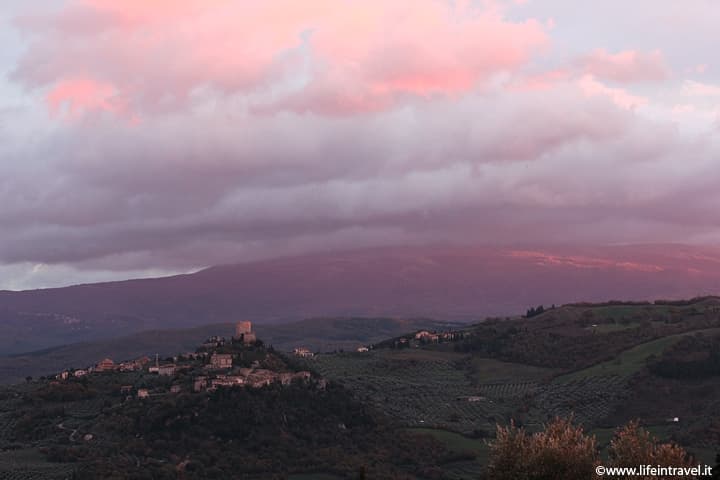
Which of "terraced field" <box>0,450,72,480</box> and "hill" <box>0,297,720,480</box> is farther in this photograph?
"hill" <box>0,297,720,480</box>

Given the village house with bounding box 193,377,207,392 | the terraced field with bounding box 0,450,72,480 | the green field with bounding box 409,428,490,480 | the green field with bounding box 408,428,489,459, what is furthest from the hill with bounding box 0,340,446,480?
the green field with bounding box 408,428,489,459

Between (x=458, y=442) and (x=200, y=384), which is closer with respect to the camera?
(x=458, y=442)

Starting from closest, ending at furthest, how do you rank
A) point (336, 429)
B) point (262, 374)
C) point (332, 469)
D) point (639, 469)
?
point (639, 469) < point (332, 469) < point (336, 429) < point (262, 374)

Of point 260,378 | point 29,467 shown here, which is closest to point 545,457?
point 29,467

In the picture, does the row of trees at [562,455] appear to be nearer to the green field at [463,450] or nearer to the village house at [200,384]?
the green field at [463,450]

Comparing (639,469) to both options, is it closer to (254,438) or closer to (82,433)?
(254,438)

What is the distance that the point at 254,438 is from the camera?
540ft

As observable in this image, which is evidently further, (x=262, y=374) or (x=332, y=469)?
(x=262, y=374)

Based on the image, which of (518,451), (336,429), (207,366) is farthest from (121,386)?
(518,451)

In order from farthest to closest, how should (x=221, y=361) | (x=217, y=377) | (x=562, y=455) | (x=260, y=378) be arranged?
(x=221, y=361), (x=260, y=378), (x=217, y=377), (x=562, y=455)

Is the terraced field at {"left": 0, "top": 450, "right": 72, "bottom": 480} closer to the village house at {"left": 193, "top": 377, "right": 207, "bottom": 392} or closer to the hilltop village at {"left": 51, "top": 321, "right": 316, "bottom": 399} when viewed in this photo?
the hilltop village at {"left": 51, "top": 321, "right": 316, "bottom": 399}

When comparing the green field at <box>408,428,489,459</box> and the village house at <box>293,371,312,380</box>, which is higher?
the village house at <box>293,371,312,380</box>

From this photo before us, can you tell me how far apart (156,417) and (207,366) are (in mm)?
31527

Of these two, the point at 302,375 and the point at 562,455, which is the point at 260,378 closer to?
the point at 302,375
